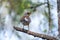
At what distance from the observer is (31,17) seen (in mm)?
2777

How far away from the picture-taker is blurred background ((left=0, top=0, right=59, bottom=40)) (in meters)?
2.73

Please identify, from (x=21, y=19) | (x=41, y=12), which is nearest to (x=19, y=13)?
(x=21, y=19)

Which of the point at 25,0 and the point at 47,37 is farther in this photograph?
the point at 25,0

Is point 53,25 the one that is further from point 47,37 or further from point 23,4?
point 23,4

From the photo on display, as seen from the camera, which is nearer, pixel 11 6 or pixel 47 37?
pixel 47 37

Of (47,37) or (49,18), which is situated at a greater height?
(49,18)

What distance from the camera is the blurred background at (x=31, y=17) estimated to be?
2729 mm

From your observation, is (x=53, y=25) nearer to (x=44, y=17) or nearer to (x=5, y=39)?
(x=44, y=17)

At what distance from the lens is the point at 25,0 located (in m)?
2.82

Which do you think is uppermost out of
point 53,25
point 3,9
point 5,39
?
point 3,9

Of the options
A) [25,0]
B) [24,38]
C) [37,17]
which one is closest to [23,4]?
[25,0]

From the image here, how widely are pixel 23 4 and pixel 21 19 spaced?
194mm

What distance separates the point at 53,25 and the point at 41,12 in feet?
0.72

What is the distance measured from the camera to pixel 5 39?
9.23 ft
